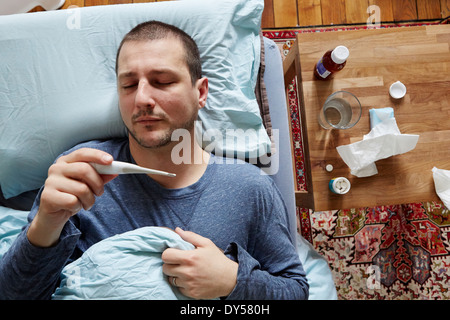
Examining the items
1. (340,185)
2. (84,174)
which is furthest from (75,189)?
(340,185)

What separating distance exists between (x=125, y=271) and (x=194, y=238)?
0.18 m

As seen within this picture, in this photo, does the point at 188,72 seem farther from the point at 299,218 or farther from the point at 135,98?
the point at 299,218

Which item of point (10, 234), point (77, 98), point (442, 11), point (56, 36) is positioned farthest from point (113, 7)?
point (442, 11)

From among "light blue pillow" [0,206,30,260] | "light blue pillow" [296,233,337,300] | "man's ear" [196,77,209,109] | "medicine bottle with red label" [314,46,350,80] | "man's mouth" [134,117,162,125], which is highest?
"medicine bottle with red label" [314,46,350,80]

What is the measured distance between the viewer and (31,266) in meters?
0.72

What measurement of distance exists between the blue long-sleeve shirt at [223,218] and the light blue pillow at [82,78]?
13 cm

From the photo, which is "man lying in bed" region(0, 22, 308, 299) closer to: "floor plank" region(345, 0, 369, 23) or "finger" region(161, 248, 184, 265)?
"finger" region(161, 248, 184, 265)

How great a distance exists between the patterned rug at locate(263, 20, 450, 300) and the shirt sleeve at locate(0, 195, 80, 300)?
1.04m

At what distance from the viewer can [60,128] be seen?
38.4 inches

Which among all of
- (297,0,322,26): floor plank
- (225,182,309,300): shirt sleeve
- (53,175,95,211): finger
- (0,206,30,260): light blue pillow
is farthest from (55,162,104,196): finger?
(297,0,322,26): floor plank

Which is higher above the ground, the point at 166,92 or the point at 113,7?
the point at 113,7

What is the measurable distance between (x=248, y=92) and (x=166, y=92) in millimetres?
332

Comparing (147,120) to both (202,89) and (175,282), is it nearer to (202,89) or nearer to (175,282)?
(202,89)

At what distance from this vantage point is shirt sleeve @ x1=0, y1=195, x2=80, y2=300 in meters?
0.71
